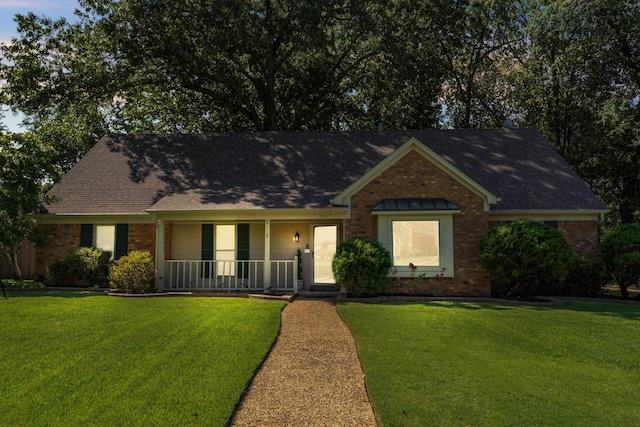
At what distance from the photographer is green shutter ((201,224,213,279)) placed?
1523 centimetres

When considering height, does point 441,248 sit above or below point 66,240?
below

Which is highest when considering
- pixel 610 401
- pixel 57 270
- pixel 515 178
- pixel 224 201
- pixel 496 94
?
pixel 496 94

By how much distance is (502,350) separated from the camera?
7234mm

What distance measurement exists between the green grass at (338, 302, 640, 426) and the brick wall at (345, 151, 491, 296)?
2529 mm

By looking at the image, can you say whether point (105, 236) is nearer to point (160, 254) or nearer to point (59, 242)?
point (59, 242)

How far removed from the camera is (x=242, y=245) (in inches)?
600

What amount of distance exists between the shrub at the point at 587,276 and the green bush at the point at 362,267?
19.3 ft

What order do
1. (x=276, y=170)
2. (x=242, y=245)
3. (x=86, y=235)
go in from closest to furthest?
(x=242, y=245)
(x=86, y=235)
(x=276, y=170)

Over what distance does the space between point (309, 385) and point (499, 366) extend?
2.82 meters

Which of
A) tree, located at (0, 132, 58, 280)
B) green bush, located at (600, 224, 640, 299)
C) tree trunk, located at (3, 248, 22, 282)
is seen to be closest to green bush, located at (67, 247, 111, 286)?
tree, located at (0, 132, 58, 280)

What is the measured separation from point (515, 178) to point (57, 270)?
1642 cm

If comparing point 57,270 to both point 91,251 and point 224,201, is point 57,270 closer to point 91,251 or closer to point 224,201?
point 91,251

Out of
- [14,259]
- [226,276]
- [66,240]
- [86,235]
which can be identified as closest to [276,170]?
[226,276]

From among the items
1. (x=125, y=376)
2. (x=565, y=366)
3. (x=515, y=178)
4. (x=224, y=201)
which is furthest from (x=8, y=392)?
(x=515, y=178)
